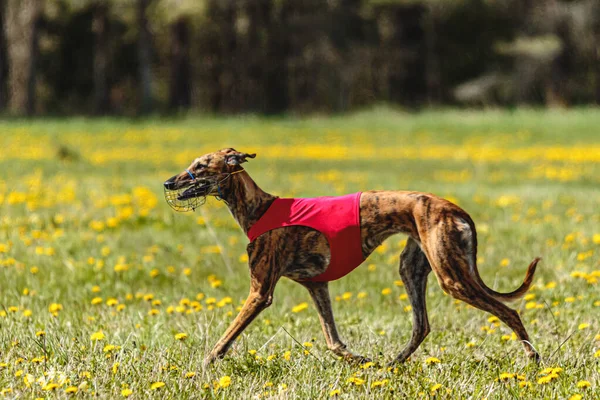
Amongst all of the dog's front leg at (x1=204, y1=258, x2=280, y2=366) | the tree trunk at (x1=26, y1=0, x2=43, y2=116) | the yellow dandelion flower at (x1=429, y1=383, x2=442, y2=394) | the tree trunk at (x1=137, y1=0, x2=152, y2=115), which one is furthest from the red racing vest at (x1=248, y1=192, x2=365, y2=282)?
the tree trunk at (x1=26, y1=0, x2=43, y2=116)

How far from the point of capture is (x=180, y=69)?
4425 cm

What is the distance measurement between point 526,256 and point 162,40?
52441mm

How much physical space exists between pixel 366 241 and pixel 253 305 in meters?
0.63

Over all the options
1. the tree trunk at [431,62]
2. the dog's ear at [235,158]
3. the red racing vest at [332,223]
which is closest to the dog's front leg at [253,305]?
the red racing vest at [332,223]

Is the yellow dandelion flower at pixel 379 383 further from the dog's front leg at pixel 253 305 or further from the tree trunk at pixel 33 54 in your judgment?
the tree trunk at pixel 33 54

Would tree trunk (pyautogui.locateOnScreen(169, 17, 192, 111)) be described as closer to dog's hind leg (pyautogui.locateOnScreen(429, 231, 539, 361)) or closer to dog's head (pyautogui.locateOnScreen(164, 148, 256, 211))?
dog's head (pyautogui.locateOnScreen(164, 148, 256, 211))

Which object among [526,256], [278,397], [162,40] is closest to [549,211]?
[526,256]

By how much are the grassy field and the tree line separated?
2655 cm

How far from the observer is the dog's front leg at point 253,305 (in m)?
3.58

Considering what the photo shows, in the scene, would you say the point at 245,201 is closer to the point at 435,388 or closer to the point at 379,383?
the point at 379,383

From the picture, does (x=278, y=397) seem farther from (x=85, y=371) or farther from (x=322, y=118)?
(x=322, y=118)

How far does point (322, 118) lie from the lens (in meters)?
33.5

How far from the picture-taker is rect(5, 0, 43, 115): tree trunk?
128 feet

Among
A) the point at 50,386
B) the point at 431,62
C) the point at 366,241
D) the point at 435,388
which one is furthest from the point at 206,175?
the point at 431,62
